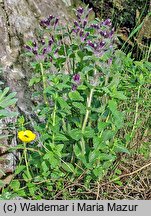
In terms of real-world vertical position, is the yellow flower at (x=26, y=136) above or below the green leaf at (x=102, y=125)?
below

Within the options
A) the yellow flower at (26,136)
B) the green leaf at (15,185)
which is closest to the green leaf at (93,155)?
the yellow flower at (26,136)

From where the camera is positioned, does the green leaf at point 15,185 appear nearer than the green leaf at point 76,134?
No

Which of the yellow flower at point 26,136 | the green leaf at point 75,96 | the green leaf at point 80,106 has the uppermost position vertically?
the green leaf at point 75,96

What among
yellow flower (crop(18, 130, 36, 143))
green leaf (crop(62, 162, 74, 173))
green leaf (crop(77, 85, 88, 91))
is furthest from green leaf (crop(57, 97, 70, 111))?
green leaf (crop(62, 162, 74, 173))

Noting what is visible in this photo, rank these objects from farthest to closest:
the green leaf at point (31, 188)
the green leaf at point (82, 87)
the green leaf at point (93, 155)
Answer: the green leaf at point (31, 188) < the green leaf at point (93, 155) < the green leaf at point (82, 87)

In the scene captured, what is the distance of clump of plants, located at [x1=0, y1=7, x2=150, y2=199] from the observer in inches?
113

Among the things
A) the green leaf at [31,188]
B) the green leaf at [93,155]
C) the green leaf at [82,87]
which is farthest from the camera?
the green leaf at [31,188]

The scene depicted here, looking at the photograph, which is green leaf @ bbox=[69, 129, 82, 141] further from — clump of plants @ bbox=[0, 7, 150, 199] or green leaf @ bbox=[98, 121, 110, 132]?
green leaf @ bbox=[98, 121, 110, 132]

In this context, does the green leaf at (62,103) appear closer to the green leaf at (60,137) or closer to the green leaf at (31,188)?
the green leaf at (60,137)

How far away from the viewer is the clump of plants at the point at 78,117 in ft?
9.39

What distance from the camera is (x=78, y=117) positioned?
310 cm

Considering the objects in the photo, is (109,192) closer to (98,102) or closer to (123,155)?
(123,155)

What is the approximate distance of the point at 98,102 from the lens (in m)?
3.04

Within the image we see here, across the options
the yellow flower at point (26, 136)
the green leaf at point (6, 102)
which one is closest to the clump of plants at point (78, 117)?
the yellow flower at point (26, 136)
